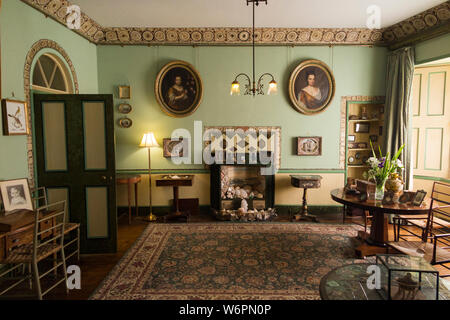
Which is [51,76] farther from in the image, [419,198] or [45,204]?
[419,198]

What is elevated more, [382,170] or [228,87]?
[228,87]

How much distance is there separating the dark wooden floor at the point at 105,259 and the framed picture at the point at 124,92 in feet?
8.18

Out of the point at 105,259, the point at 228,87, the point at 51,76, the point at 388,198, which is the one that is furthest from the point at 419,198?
the point at 51,76

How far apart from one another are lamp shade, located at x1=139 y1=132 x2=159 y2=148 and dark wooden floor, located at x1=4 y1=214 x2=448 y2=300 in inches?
58.4

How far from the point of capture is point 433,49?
4.49m

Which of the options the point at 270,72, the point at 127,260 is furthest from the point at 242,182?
the point at 127,260

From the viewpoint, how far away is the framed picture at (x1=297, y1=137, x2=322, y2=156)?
554cm

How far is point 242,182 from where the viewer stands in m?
5.59

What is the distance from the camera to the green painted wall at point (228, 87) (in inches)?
214

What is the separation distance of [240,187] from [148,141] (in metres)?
2.09

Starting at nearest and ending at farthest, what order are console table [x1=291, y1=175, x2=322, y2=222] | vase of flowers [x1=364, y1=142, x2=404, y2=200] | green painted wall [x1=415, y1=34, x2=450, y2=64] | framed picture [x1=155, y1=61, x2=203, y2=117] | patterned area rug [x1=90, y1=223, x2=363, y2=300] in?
patterned area rug [x1=90, y1=223, x2=363, y2=300] → vase of flowers [x1=364, y1=142, x2=404, y2=200] → green painted wall [x1=415, y1=34, x2=450, y2=64] → console table [x1=291, y1=175, x2=322, y2=222] → framed picture [x1=155, y1=61, x2=203, y2=117]

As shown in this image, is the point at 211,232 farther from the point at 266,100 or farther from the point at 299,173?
the point at 266,100

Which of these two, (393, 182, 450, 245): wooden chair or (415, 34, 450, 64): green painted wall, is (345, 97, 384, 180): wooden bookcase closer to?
(415, 34, 450, 64): green painted wall

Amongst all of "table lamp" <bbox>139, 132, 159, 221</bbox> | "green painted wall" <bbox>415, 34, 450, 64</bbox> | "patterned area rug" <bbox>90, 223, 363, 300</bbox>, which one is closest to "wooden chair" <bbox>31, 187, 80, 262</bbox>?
"patterned area rug" <bbox>90, 223, 363, 300</bbox>
